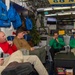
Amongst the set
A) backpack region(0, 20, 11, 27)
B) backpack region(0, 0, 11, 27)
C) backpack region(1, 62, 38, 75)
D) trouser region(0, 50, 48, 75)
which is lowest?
trouser region(0, 50, 48, 75)

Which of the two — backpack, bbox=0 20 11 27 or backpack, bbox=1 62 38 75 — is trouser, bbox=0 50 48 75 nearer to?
backpack, bbox=1 62 38 75

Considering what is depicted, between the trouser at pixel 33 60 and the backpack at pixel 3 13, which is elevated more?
the backpack at pixel 3 13

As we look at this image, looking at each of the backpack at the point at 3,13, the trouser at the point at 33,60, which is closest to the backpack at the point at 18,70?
the trouser at the point at 33,60

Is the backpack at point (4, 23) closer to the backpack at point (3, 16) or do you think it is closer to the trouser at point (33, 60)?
the backpack at point (3, 16)

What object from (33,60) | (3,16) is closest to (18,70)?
(33,60)

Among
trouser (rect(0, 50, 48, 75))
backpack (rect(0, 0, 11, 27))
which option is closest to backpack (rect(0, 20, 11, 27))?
backpack (rect(0, 0, 11, 27))

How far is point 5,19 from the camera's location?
4492 mm

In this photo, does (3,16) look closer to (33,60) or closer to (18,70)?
(33,60)

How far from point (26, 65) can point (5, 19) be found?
2.39 metres

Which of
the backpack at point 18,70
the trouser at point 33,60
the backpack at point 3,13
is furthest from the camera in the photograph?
the backpack at point 3,13

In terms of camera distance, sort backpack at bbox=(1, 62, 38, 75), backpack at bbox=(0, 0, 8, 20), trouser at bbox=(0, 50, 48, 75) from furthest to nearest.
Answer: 1. backpack at bbox=(0, 0, 8, 20)
2. trouser at bbox=(0, 50, 48, 75)
3. backpack at bbox=(1, 62, 38, 75)

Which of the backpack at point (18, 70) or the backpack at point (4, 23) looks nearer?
the backpack at point (18, 70)

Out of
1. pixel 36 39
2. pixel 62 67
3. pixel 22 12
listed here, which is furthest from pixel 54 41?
pixel 62 67

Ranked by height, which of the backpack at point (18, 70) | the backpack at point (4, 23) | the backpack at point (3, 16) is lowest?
the backpack at point (18, 70)
